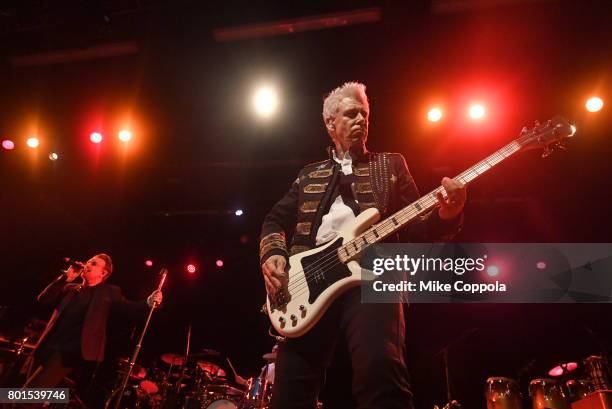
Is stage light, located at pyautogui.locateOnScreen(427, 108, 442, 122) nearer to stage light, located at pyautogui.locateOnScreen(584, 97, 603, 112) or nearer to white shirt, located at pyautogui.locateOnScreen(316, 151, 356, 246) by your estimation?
stage light, located at pyautogui.locateOnScreen(584, 97, 603, 112)

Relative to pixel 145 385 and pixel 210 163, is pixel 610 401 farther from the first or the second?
pixel 145 385

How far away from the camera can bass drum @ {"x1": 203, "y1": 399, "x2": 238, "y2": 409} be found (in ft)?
19.1

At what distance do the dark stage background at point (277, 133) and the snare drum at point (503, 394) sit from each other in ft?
6.17

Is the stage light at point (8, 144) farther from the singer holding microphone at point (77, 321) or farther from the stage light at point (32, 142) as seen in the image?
the singer holding microphone at point (77, 321)

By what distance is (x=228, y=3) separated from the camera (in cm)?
530

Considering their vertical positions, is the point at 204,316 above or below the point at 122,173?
below

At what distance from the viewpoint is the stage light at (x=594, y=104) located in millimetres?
5492

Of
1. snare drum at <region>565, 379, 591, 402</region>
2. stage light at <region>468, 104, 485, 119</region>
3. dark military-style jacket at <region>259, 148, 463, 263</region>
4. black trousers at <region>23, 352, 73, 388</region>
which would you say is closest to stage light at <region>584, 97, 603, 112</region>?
stage light at <region>468, 104, 485, 119</region>

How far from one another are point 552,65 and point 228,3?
4.18 metres

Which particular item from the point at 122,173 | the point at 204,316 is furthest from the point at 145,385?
the point at 122,173

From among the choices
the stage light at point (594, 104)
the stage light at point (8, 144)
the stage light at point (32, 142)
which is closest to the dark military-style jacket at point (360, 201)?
the stage light at point (594, 104)

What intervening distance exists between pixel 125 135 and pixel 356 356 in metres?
A: 6.30

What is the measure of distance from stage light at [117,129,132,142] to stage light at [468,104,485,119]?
5.30 m

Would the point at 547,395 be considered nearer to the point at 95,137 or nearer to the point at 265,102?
the point at 265,102
